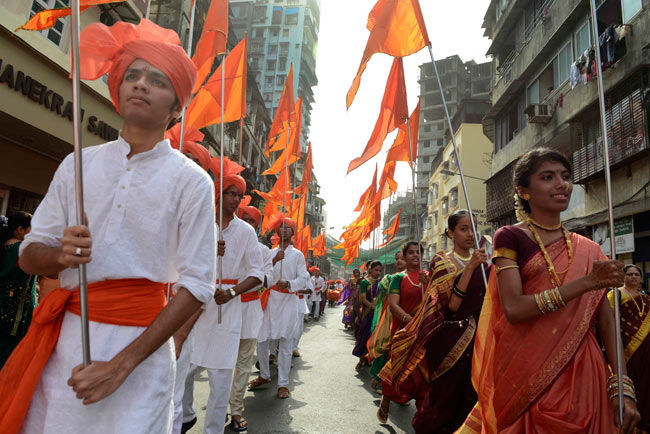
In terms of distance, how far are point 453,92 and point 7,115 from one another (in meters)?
57.4

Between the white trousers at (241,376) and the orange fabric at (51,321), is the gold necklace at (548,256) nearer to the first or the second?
the orange fabric at (51,321)

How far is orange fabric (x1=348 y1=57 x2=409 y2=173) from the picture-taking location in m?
5.30

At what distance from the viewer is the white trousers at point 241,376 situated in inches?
180

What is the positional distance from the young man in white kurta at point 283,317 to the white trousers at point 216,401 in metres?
2.26

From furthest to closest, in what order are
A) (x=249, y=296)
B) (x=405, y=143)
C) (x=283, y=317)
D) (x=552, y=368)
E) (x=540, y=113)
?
1. (x=540, y=113)
2. (x=283, y=317)
3. (x=405, y=143)
4. (x=249, y=296)
5. (x=552, y=368)

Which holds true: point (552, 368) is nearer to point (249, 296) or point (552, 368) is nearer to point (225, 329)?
point (225, 329)

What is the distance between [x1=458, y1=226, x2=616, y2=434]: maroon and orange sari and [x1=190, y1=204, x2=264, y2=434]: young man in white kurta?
85.3 inches

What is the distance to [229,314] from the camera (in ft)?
14.1

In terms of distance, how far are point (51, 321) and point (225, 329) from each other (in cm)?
279

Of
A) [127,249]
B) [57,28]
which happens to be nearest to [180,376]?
[127,249]

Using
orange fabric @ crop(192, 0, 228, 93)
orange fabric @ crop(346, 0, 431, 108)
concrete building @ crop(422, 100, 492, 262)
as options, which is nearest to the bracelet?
orange fabric @ crop(346, 0, 431, 108)

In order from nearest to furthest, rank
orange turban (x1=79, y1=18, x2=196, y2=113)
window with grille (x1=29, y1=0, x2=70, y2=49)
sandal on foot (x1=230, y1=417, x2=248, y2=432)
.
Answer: orange turban (x1=79, y1=18, x2=196, y2=113) < sandal on foot (x1=230, y1=417, x2=248, y2=432) < window with grille (x1=29, y1=0, x2=70, y2=49)

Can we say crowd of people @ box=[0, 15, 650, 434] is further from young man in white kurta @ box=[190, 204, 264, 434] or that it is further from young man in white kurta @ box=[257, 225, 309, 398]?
young man in white kurta @ box=[257, 225, 309, 398]

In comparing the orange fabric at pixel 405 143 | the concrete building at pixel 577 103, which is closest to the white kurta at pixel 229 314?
the orange fabric at pixel 405 143
